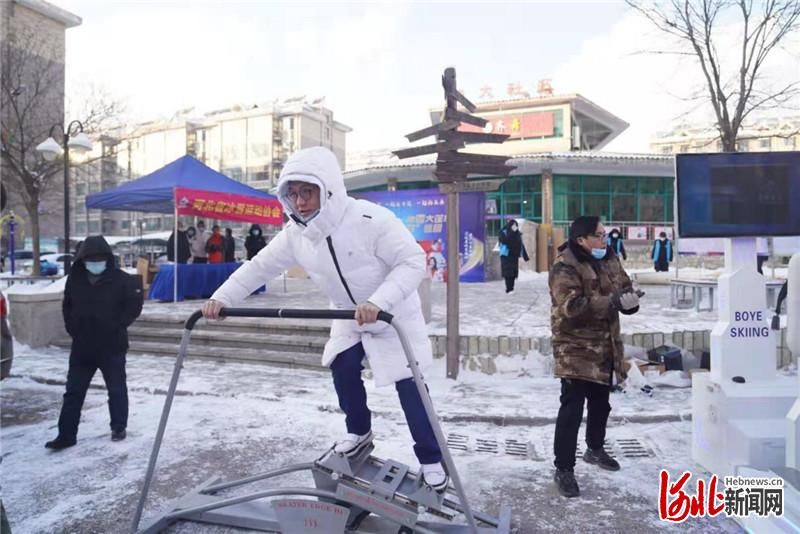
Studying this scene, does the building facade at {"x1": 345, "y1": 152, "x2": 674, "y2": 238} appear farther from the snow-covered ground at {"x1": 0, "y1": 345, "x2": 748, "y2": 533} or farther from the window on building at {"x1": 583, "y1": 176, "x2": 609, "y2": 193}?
the snow-covered ground at {"x1": 0, "y1": 345, "x2": 748, "y2": 533}

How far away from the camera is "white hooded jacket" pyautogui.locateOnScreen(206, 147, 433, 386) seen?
8.88ft

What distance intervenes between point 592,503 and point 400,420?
76.8 inches

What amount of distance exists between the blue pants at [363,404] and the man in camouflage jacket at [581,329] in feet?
3.16

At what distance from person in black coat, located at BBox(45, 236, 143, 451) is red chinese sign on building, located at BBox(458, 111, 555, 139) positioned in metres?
26.1

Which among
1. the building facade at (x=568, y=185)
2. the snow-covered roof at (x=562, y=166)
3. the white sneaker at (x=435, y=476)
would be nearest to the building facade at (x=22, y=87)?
the snow-covered roof at (x=562, y=166)

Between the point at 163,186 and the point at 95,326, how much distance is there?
6864 millimetres

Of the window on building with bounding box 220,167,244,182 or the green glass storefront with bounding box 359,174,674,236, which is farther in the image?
the window on building with bounding box 220,167,244,182

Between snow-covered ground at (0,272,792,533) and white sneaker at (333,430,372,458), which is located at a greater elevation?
white sneaker at (333,430,372,458)

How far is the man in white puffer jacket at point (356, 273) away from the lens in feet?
8.92

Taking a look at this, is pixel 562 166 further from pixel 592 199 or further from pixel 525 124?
pixel 525 124

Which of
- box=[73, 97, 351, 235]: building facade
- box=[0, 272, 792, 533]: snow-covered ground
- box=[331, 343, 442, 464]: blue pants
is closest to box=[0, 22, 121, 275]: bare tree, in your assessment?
box=[0, 272, 792, 533]: snow-covered ground

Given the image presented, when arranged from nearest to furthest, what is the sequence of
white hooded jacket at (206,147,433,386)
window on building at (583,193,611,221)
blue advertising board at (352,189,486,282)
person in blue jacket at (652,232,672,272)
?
white hooded jacket at (206,147,433,386), blue advertising board at (352,189,486,282), person in blue jacket at (652,232,672,272), window on building at (583,193,611,221)

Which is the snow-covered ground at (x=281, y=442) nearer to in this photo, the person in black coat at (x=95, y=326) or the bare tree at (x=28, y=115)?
the person in black coat at (x=95, y=326)

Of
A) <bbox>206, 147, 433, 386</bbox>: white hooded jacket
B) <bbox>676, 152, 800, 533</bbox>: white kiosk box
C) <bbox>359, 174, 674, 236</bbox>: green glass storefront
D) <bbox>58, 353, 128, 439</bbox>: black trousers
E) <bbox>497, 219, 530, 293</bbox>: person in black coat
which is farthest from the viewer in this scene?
<bbox>359, 174, 674, 236</bbox>: green glass storefront
